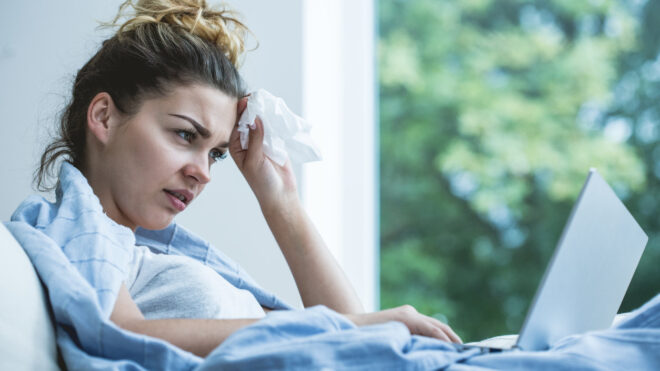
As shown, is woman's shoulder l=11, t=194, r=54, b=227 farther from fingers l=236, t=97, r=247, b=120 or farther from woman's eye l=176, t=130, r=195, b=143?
fingers l=236, t=97, r=247, b=120

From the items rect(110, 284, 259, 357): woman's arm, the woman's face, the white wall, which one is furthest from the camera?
the white wall

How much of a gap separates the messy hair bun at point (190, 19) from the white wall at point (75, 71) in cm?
37

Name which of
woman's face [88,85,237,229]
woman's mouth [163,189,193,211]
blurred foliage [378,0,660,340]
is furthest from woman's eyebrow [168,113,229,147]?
blurred foliage [378,0,660,340]

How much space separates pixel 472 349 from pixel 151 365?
14.1 inches

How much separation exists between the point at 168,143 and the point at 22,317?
1.54ft

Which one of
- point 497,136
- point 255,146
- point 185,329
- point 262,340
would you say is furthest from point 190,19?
point 497,136

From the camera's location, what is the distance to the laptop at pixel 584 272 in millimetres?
744

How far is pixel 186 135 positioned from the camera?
3.94 feet

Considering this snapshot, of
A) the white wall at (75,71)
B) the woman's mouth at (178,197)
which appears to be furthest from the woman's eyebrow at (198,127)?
the white wall at (75,71)

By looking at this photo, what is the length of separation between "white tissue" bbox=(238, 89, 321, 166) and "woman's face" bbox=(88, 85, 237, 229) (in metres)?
0.12

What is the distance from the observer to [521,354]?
0.72 meters

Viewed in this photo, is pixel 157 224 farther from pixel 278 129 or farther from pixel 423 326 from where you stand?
pixel 423 326

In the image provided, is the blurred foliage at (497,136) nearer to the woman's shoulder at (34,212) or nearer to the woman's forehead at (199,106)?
the woman's forehead at (199,106)

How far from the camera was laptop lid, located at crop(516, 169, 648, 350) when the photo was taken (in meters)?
0.74
